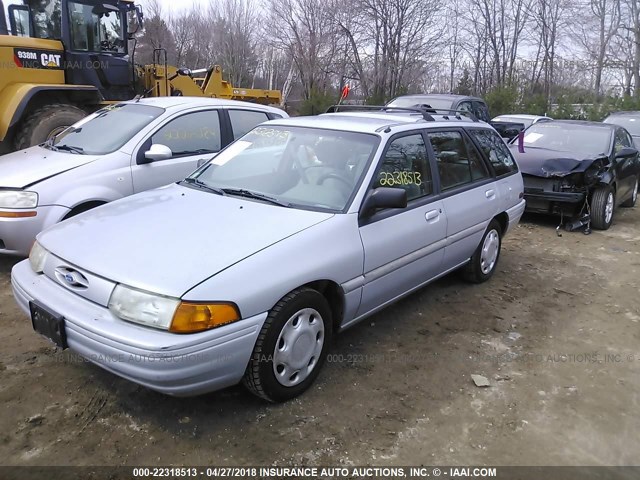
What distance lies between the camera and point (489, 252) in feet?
16.5

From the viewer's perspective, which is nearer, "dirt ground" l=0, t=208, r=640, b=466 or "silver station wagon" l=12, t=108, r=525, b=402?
"silver station wagon" l=12, t=108, r=525, b=402

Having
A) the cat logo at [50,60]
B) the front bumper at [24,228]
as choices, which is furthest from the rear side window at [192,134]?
the cat logo at [50,60]

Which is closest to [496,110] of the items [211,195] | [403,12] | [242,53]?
[403,12]

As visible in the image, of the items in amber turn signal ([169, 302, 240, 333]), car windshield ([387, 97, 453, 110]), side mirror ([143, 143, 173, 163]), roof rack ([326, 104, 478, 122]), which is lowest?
amber turn signal ([169, 302, 240, 333])

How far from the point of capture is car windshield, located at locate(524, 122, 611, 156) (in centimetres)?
783

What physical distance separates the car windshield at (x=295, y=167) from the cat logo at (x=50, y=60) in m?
5.95

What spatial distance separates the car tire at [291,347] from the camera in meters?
2.72

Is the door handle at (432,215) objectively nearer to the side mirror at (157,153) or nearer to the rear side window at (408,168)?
the rear side window at (408,168)

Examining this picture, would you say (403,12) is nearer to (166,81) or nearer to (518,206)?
(166,81)

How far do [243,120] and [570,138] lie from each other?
17.5 ft

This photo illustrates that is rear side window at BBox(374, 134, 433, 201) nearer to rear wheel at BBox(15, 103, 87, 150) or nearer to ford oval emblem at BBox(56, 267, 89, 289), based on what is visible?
ford oval emblem at BBox(56, 267, 89, 289)

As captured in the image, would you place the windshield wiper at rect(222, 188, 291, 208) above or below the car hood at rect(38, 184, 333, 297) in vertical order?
above

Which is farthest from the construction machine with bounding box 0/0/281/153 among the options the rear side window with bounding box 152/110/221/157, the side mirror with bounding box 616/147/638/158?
the side mirror with bounding box 616/147/638/158

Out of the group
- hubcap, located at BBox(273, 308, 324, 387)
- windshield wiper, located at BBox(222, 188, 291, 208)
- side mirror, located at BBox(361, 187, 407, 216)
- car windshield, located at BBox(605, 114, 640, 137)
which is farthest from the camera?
car windshield, located at BBox(605, 114, 640, 137)
